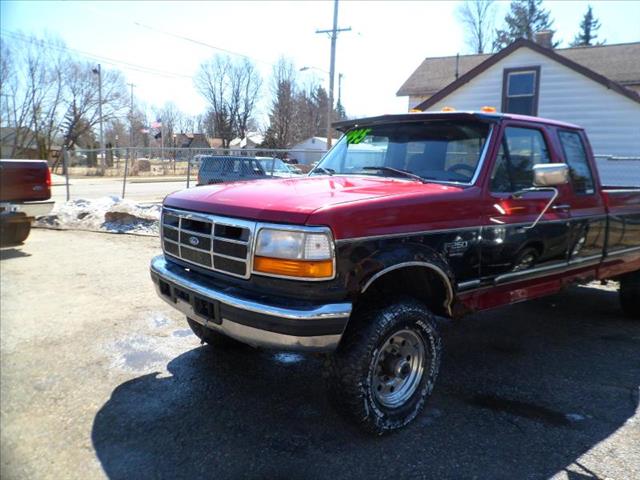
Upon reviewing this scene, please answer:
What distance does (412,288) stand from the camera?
3527mm

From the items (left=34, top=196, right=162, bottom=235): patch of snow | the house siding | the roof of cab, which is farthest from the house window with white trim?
the roof of cab

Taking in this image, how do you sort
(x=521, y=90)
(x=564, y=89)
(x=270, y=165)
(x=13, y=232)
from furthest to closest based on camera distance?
(x=270, y=165), (x=521, y=90), (x=564, y=89), (x=13, y=232)

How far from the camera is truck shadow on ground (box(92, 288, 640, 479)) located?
289 cm

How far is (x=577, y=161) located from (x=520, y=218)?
1.31 m

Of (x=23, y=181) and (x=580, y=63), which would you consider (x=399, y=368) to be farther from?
(x=580, y=63)

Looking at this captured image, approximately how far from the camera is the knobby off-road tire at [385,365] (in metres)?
3.02

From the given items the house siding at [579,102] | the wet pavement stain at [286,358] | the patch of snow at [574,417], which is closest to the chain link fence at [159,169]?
the wet pavement stain at [286,358]

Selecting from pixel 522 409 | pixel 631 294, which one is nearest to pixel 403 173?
pixel 522 409

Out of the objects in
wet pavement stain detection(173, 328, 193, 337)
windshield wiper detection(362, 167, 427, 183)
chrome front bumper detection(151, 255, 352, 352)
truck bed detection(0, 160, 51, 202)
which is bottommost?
wet pavement stain detection(173, 328, 193, 337)

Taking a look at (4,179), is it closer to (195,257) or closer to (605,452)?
(195,257)

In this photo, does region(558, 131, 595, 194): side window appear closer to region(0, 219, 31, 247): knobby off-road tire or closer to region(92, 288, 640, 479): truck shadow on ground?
region(92, 288, 640, 479): truck shadow on ground

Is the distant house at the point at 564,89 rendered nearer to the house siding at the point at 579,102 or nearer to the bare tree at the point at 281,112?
the house siding at the point at 579,102

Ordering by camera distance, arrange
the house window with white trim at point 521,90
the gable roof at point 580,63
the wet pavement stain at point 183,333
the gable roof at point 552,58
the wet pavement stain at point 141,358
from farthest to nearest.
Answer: the gable roof at point 580,63 < the house window with white trim at point 521,90 < the gable roof at point 552,58 < the wet pavement stain at point 183,333 < the wet pavement stain at point 141,358

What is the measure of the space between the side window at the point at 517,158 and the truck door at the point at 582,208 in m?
0.40
